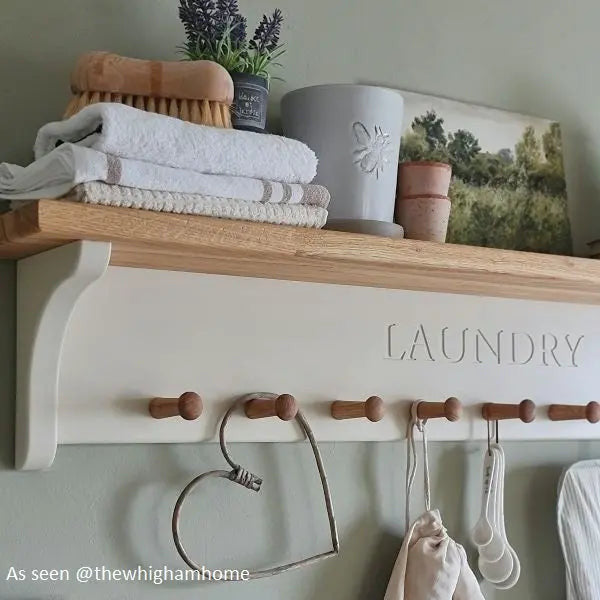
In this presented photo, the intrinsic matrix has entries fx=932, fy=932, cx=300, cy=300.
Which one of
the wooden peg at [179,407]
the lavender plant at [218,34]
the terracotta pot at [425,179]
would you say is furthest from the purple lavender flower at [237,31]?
the wooden peg at [179,407]

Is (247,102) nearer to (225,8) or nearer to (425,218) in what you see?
(225,8)

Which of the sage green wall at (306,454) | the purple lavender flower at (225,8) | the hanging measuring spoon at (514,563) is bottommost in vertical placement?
the hanging measuring spoon at (514,563)

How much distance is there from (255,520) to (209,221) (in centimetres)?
37

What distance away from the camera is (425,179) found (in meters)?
0.95

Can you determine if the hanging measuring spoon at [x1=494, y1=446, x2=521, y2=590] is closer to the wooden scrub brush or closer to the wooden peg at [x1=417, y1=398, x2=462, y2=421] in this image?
the wooden peg at [x1=417, y1=398, x2=462, y2=421]

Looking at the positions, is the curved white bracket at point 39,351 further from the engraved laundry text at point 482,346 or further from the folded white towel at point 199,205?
the engraved laundry text at point 482,346

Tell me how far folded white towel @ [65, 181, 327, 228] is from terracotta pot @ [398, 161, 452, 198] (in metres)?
0.19

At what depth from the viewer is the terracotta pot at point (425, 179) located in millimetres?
954

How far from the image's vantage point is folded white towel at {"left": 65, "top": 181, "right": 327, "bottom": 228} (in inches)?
27.3

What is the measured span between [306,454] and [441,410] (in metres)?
0.15

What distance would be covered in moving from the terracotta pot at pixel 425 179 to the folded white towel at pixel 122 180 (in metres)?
0.19

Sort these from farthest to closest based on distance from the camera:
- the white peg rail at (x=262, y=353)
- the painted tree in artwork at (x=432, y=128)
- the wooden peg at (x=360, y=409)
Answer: the painted tree in artwork at (x=432, y=128) → the wooden peg at (x=360, y=409) → the white peg rail at (x=262, y=353)

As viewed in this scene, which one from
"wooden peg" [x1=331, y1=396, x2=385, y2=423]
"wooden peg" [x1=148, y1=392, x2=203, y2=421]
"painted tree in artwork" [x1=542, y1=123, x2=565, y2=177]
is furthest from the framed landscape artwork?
"wooden peg" [x1=148, y1=392, x2=203, y2=421]

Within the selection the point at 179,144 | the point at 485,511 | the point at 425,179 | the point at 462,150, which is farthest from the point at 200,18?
the point at 485,511
